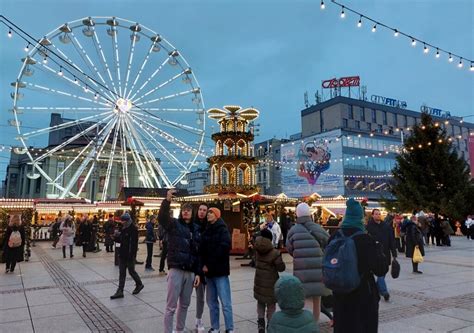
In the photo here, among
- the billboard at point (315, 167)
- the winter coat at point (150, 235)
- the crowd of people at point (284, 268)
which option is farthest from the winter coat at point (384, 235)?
the billboard at point (315, 167)

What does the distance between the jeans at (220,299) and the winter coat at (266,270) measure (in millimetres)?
409

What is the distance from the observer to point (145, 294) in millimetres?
7973

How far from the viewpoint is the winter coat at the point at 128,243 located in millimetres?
7562

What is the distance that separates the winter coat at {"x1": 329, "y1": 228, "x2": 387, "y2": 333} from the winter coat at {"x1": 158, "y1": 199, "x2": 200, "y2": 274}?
7.24 ft

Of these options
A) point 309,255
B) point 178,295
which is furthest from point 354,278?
point 178,295

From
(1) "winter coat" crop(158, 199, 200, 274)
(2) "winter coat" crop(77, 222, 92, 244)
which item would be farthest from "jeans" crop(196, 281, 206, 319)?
(2) "winter coat" crop(77, 222, 92, 244)

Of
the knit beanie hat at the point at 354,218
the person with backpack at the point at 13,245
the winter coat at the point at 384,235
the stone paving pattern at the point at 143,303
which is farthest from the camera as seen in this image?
the person with backpack at the point at 13,245

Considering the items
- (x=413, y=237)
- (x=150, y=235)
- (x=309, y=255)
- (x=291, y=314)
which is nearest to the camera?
(x=291, y=314)

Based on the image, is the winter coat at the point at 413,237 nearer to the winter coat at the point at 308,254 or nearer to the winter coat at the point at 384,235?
the winter coat at the point at 384,235

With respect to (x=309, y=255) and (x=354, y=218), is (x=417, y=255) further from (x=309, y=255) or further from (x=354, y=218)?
(x=354, y=218)

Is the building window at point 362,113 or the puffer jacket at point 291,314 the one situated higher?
the building window at point 362,113

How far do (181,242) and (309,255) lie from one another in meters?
1.80

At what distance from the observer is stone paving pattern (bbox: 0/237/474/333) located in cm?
572

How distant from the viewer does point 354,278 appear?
3.38m
